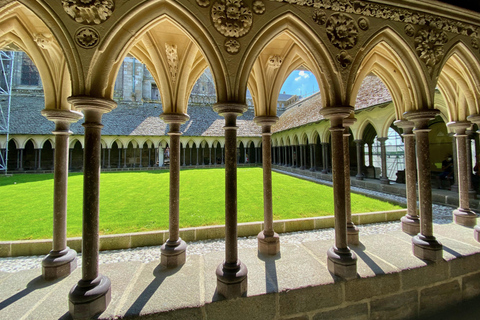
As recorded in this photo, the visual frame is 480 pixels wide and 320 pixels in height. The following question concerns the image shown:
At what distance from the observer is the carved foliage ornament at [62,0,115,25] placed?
2488 mm

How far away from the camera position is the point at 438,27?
348 cm

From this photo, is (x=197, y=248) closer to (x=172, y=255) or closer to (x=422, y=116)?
(x=172, y=255)

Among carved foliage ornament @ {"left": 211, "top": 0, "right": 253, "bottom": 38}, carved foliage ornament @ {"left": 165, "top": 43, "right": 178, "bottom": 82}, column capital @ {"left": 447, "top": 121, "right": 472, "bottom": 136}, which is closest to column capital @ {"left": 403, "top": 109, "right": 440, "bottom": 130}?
column capital @ {"left": 447, "top": 121, "right": 472, "bottom": 136}

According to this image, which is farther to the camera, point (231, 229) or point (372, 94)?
point (372, 94)

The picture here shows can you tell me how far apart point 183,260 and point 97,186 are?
173 cm

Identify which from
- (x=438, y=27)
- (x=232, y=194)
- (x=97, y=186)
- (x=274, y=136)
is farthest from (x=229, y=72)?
(x=274, y=136)

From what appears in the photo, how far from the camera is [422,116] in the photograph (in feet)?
11.2

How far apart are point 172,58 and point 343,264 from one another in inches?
160

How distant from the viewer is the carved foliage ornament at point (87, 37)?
2520mm

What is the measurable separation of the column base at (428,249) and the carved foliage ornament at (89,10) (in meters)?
5.18

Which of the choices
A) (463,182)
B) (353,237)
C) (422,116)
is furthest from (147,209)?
(463,182)

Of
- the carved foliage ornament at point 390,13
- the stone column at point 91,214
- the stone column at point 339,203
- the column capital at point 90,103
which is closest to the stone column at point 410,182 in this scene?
the carved foliage ornament at point 390,13

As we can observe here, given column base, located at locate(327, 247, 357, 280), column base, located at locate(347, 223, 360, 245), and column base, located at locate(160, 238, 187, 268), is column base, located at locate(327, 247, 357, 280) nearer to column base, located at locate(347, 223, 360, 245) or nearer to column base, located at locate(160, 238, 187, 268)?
column base, located at locate(347, 223, 360, 245)

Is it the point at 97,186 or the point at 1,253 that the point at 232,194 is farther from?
the point at 1,253
